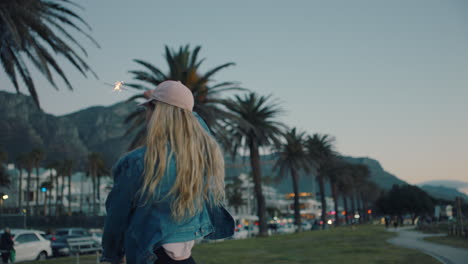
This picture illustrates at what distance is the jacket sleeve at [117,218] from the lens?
2.24 metres

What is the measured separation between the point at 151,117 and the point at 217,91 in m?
25.2

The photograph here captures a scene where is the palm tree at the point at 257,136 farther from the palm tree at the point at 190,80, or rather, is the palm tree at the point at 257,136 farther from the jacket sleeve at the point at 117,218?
the jacket sleeve at the point at 117,218

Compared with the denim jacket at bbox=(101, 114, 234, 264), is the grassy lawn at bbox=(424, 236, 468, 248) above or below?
below

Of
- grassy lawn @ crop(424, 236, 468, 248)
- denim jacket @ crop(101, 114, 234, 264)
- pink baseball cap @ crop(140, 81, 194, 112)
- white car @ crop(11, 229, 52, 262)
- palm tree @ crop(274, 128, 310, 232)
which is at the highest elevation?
palm tree @ crop(274, 128, 310, 232)

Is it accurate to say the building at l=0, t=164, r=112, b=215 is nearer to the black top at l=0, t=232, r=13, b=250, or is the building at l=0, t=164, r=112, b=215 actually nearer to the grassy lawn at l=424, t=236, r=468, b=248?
the black top at l=0, t=232, r=13, b=250

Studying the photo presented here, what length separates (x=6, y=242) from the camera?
18.7 m

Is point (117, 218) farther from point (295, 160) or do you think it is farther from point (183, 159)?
point (295, 160)

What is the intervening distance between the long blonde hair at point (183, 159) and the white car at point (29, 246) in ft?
68.7

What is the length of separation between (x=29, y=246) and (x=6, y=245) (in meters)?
2.53

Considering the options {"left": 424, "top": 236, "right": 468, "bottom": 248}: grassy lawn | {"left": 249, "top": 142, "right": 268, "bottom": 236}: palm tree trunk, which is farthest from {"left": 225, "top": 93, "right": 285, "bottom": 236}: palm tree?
{"left": 424, "top": 236, "right": 468, "bottom": 248}: grassy lawn

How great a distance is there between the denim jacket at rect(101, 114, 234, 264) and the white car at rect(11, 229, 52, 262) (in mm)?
20943

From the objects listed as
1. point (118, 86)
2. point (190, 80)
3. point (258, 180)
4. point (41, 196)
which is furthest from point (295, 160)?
point (41, 196)

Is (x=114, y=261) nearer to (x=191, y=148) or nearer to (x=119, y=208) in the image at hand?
(x=119, y=208)

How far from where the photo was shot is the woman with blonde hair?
7.32 ft
